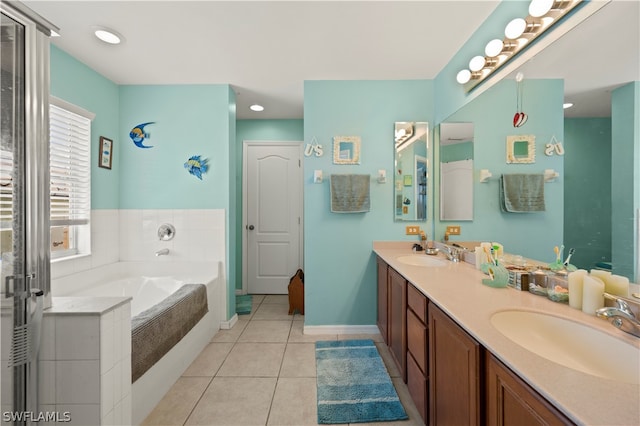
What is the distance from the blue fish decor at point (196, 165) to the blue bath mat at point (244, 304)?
5.53 feet

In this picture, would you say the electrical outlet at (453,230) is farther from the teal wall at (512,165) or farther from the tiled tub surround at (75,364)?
the tiled tub surround at (75,364)

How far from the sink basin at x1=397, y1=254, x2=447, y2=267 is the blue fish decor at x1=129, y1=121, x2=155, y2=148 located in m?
2.83

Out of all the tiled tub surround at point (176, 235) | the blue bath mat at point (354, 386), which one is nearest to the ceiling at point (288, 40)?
the tiled tub surround at point (176, 235)

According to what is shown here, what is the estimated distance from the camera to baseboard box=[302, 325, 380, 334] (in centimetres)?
273

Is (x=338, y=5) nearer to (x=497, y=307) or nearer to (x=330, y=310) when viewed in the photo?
(x=497, y=307)

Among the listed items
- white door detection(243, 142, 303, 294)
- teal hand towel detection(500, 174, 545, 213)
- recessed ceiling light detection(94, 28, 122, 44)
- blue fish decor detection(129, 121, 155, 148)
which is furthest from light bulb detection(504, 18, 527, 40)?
blue fish decor detection(129, 121, 155, 148)

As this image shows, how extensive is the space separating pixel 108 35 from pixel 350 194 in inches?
90.0

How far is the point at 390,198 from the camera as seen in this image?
274 cm

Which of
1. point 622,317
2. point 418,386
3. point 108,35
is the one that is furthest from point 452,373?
point 108,35

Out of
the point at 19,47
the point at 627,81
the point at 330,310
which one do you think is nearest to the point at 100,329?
the point at 19,47

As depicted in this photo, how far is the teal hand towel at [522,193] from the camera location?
1423mm

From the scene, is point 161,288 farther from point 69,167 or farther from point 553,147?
point 553,147

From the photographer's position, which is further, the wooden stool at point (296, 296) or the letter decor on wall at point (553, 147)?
the wooden stool at point (296, 296)

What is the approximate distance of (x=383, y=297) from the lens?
7.79 feet
